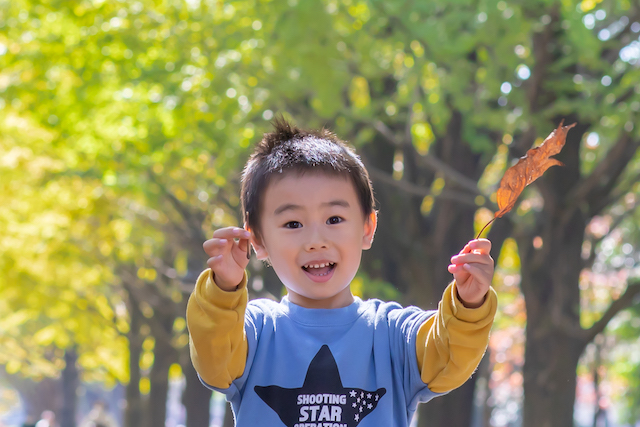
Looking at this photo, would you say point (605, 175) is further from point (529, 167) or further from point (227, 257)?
point (227, 257)

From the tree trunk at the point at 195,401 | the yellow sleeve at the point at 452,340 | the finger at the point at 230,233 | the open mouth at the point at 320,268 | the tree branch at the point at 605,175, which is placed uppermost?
the tree trunk at the point at 195,401

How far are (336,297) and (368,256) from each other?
7371 mm

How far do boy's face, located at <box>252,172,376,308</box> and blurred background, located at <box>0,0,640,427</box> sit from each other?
337cm

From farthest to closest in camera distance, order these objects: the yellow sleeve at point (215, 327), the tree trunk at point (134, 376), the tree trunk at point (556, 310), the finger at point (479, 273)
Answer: the tree trunk at point (134, 376) → the tree trunk at point (556, 310) → the yellow sleeve at point (215, 327) → the finger at point (479, 273)

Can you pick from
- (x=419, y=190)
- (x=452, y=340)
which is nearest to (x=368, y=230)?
(x=452, y=340)

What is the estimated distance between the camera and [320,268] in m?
2.41

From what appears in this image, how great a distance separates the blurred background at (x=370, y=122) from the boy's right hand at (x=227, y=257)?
374 cm

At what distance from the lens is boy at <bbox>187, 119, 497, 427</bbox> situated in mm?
2156

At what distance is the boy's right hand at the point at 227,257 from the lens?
210 cm

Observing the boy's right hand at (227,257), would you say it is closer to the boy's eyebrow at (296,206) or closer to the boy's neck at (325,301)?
the boy's eyebrow at (296,206)

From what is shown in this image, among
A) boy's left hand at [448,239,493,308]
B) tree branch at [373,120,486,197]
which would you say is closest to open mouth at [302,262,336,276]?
boy's left hand at [448,239,493,308]

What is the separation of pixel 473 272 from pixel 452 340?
23 centimetres

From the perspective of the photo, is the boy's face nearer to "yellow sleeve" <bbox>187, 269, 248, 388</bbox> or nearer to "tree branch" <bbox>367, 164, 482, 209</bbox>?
"yellow sleeve" <bbox>187, 269, 248, 388</bbox>

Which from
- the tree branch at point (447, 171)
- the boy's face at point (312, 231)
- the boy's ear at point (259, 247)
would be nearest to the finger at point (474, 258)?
the boy's face at point (312, 231)
